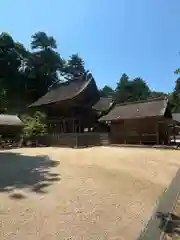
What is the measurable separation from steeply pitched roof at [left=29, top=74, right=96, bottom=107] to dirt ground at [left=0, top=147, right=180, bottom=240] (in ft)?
69.5

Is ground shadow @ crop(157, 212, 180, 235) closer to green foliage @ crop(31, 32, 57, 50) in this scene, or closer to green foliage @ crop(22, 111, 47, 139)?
green foliage @ crop(22, 111, 47, 139)

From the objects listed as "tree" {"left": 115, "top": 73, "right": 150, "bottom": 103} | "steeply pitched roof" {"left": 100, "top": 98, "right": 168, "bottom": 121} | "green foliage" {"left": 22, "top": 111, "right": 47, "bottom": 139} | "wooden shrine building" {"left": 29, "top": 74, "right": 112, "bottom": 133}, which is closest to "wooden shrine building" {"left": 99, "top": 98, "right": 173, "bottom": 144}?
"steeply pitched roof" {"left": 100, "top": 98, "right": 168, "bottom": 121}

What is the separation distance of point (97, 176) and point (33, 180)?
7.78ft

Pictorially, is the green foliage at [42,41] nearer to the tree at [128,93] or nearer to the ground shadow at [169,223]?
the tree at [128,93]

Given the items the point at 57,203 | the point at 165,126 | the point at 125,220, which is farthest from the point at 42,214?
the point at 165,126

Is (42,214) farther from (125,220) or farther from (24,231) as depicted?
(125,220)

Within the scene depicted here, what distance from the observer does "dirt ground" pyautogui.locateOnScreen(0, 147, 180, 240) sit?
4.96m

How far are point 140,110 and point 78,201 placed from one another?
22258 mm

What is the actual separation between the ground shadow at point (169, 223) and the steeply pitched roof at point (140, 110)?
2013cm

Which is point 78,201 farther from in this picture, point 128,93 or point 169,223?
point 128,93

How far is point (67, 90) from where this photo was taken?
34.5 metres

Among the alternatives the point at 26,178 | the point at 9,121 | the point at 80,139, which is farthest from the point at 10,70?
the point at 26,178

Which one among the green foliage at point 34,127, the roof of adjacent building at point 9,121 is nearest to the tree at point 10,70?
the roof of adjacent building at point 9,121

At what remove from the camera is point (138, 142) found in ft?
89.6
